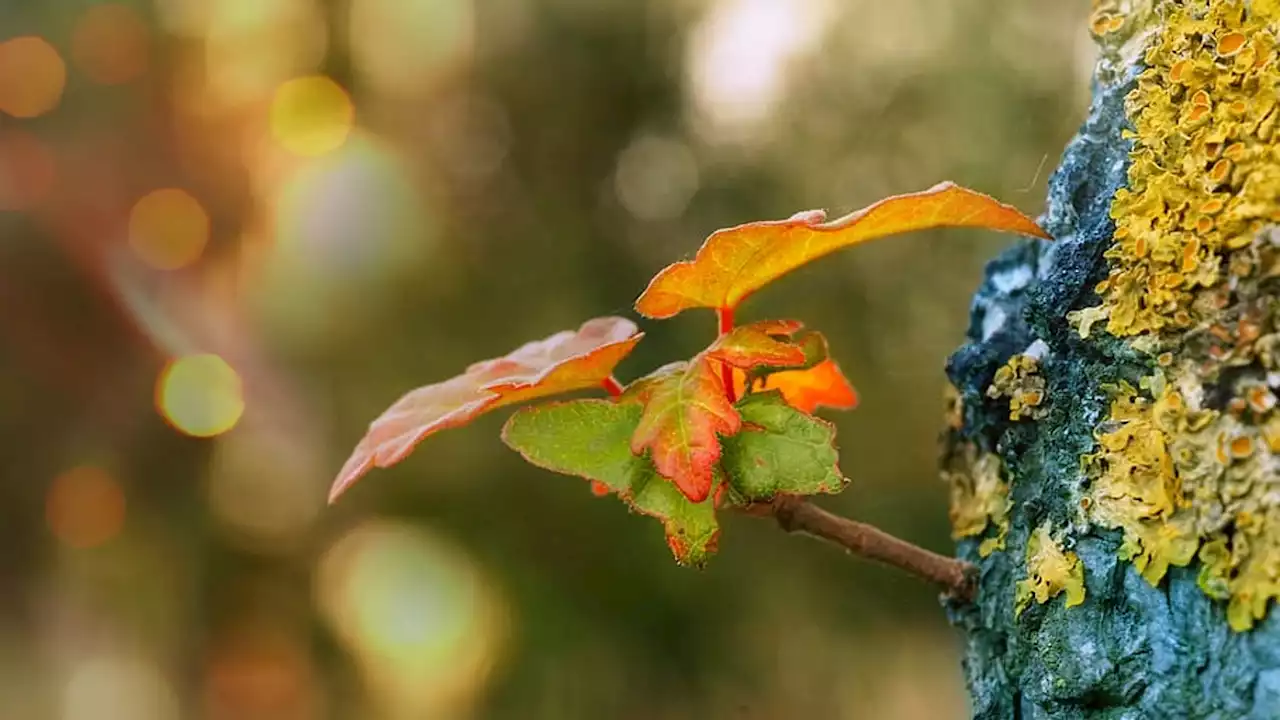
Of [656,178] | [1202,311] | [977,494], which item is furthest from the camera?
[656,178]

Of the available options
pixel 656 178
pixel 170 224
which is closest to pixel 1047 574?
pixel 656 178

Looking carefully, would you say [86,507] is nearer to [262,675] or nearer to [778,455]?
[262,675]

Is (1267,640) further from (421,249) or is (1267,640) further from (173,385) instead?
(173,385)

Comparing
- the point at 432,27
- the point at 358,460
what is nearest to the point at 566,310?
the point at 432,27

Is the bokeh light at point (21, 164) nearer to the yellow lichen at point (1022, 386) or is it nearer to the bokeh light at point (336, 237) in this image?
the bokeh light at point (336, 237)

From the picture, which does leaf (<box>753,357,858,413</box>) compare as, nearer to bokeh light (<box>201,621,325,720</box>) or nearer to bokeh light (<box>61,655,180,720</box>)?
bokeh light (<box>201,621,325,720</box>)

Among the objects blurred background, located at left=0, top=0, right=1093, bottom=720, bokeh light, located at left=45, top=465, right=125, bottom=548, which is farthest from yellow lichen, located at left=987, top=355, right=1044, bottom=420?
bokeh light, located at left=45, top=465, right=125, bottom=548
